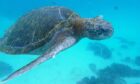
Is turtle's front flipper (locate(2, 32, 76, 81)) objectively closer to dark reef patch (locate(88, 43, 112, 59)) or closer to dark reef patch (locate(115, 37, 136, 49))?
dark reef patch (locate(88, 43, 112, 59))

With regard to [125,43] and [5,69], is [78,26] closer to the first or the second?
[5,69]

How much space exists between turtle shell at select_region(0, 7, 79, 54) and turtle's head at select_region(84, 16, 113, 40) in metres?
0.55

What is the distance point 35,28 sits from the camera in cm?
698

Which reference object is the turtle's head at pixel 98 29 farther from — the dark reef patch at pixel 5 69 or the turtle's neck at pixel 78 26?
the dark reef patch at pixel 5 69

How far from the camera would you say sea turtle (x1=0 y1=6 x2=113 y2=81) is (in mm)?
6512

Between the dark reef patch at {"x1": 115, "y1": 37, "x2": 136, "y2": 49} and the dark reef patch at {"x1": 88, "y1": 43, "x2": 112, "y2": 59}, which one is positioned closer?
the dark reef patch at {"x1": 88, "y1": 43, "x2": 112, "y2": 59}

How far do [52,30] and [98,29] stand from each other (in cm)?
112

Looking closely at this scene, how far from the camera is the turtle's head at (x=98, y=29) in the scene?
21.4ft

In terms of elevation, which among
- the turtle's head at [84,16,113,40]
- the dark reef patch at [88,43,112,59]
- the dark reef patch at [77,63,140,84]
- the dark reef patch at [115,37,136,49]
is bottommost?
the turtle's head at [84,16,113,40]

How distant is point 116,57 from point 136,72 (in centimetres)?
342

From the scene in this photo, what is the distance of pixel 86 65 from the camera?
20125 millimetres

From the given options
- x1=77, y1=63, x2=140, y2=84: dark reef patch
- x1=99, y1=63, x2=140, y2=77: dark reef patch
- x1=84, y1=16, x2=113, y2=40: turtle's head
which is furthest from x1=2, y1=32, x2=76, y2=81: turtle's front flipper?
x1=99, y1=63, x2=140, y2=77: dark reef patch

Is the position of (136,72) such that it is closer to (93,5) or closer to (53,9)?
(53,9)

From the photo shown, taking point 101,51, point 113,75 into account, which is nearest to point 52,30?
point 113,75
